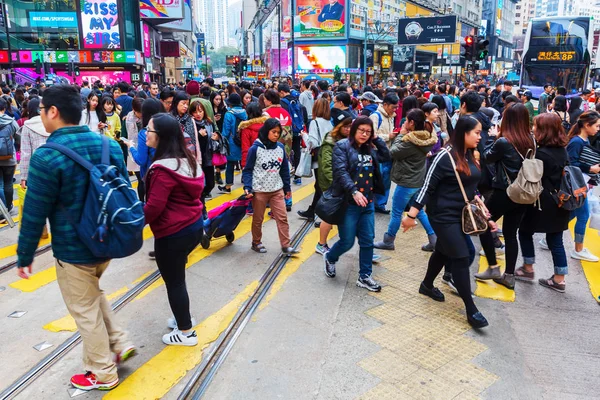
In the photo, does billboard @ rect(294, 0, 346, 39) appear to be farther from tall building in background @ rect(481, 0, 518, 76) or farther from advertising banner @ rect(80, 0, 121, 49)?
tall building in background @ rect(481, 0, 518, 76)

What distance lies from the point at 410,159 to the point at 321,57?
205 ft

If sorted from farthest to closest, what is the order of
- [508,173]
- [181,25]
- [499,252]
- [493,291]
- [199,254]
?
[181,25] → [499,252] → [199,254] → [493,291] → [508,173]

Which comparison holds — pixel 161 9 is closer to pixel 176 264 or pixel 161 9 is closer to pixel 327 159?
pixel 327 159

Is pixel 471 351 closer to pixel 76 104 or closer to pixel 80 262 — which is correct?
pixel 80 262

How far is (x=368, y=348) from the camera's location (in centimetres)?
407

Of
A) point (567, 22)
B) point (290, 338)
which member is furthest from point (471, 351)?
point (567, 22)

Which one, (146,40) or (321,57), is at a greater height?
(146,40)

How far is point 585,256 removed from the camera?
20.8 feet

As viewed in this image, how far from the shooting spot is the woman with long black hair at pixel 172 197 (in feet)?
11.7

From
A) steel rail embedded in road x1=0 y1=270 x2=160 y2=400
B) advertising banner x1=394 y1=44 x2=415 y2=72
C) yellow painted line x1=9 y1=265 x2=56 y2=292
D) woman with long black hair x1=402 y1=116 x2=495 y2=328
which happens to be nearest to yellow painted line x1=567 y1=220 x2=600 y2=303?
woman with long black hair x1=402 y1=116 x2=495 y2=328

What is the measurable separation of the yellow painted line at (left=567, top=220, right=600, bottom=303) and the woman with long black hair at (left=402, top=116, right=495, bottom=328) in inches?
70.4

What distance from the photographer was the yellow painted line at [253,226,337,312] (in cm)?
506

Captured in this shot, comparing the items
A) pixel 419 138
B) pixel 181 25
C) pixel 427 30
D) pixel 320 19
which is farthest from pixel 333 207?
pixel 320 19

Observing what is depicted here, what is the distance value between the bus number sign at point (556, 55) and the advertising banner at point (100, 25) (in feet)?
124
